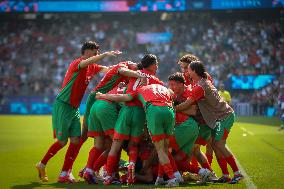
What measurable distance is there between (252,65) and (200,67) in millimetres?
31685

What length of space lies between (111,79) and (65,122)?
1120mm

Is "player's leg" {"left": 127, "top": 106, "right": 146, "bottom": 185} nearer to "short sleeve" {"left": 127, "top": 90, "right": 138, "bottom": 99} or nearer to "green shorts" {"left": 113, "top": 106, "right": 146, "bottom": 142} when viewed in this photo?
"green shorts" {"left": 113, "top": 106, "right": 146, "bottom": 142}

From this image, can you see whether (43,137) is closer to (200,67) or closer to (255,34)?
(200,67)

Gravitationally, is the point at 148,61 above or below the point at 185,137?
above

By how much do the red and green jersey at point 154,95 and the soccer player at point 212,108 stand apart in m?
0.50

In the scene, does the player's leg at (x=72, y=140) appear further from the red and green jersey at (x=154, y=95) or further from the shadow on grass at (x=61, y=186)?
the red and green jersey at (x=154, y=95)

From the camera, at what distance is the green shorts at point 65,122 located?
10195 millimetres

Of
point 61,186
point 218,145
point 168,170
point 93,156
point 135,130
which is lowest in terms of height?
point 61,186

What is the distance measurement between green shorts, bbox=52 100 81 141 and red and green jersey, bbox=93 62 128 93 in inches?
25.6

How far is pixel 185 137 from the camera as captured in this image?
977cm

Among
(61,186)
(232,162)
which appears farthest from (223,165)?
(61,186)

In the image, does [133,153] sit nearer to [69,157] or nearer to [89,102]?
[69,157]

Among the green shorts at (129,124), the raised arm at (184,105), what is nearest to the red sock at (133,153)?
the green shorts at (129,124)

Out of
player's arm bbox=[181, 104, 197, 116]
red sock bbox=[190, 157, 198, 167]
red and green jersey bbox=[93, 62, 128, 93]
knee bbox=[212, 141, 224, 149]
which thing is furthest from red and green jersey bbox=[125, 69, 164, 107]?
red sock bbox=[190, 157, 198, 167]
